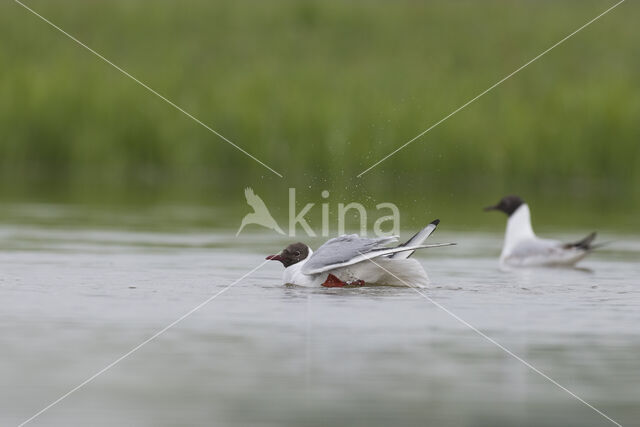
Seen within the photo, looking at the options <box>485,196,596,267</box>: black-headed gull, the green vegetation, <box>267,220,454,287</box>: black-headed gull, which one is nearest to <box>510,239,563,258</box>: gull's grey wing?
<box>485,196,596,267</box>: black-headed gull

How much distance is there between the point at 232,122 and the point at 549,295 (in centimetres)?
1164

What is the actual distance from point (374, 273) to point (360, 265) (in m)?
0.14

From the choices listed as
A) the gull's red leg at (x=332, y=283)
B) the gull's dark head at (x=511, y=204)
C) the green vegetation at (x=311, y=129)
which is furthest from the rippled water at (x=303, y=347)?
the green vegetation at (x=311, y=129)

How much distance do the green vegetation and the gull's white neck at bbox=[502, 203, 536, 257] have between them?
10.7 ft

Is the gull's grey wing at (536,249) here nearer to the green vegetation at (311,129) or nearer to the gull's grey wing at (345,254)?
the gull's grey wing at (345,254)

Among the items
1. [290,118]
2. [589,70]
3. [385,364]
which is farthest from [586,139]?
[385,364]

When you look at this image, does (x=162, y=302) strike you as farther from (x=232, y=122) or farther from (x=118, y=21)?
(x=118, y=21)

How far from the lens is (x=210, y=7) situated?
3108 cm

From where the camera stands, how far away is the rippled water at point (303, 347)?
18.3 ft

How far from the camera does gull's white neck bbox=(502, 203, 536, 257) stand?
12.4 m

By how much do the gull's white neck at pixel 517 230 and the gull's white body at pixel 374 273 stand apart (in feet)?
8.70

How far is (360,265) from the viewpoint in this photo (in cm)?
966

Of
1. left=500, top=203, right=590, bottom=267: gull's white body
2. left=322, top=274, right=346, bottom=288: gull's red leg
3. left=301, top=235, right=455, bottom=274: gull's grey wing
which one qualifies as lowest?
→ left=322, top=274, right=346, bottom=288: gull's red leg

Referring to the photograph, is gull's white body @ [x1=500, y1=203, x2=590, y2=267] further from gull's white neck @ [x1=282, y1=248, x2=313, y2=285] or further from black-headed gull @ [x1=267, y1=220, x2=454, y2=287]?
gull's white neck @ [x1=282, y1=248, x2=313, y2=285]
